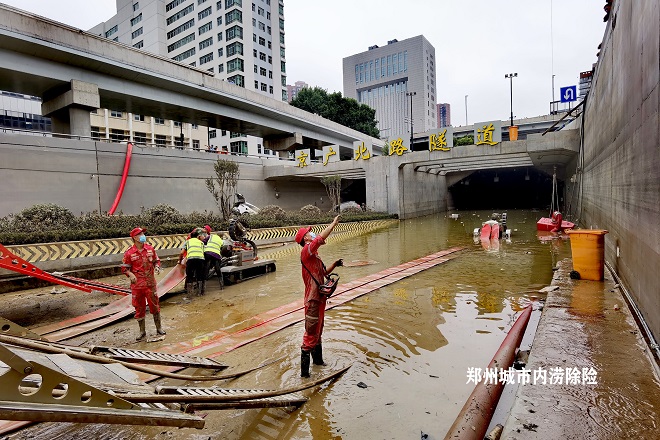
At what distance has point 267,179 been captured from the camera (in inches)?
1160

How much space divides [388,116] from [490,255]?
87968 mm

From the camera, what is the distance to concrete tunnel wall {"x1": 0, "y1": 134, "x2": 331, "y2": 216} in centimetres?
1602

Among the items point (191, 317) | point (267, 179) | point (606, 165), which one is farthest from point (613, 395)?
point (267, 179)

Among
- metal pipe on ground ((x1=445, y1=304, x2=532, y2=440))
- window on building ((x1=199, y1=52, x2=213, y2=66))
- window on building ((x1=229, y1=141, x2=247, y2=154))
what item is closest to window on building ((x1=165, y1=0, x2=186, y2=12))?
window on building ((x1=199, y1=52, x2=213, y2=66))

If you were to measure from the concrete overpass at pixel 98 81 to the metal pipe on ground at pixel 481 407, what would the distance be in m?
22.7

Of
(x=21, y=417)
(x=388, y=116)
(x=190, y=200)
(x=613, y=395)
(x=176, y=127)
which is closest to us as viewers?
(x=21, y=417)

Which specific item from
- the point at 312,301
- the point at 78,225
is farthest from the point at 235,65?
the point at 312,301

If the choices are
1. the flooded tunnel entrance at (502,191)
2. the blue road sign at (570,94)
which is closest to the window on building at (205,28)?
the flooded tunnel entrance at (502,191)

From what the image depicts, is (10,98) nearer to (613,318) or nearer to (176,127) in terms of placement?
(176,127)

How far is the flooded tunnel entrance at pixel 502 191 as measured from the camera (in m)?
39.3

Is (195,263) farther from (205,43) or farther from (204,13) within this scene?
(204,13)

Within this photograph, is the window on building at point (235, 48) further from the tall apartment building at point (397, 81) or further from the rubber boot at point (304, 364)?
the rubber boot at point (304, 364)

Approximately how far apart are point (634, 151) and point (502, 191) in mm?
40728

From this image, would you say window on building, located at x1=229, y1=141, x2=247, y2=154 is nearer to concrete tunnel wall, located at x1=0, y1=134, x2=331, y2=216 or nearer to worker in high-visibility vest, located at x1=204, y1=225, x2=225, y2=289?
concrete tunnel wall, located at x1=0, y1=134, x2=331, y2=216
